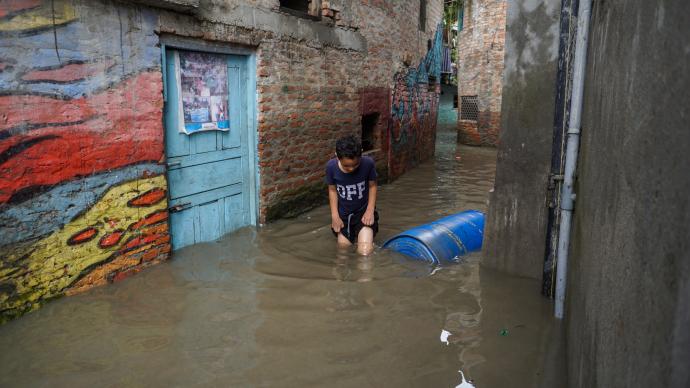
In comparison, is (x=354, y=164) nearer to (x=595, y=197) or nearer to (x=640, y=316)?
(x=595, y=197)

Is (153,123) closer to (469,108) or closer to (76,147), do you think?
(76,147)

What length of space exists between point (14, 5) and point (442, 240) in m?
3.96

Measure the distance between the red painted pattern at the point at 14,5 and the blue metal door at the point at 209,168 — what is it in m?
1.30

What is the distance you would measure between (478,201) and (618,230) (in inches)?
268

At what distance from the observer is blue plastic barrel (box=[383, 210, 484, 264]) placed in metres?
4.74

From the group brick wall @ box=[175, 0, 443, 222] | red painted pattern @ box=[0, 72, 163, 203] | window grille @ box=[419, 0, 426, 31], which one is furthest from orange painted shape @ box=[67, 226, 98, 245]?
window grille @ box=[419, 0, 426, 31]

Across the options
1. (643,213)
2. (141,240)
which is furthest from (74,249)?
(643,213)

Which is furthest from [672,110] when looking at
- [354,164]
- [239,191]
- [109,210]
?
[239,191]

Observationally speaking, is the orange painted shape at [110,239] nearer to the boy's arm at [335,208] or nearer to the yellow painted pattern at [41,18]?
the yellow painted pattern at [41,18]

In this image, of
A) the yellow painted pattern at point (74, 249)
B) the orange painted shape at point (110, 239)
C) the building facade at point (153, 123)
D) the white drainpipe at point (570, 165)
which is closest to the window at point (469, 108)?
the building facade at point (153, 123)

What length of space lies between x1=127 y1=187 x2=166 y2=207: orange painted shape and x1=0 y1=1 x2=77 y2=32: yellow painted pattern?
1545mm

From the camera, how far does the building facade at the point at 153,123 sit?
3637 millimetres

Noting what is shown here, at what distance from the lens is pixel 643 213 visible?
1217 mm

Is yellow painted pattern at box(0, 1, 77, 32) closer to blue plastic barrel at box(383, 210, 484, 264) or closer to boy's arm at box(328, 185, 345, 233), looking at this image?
boy's arm at box(328, 185, 345, 233)
